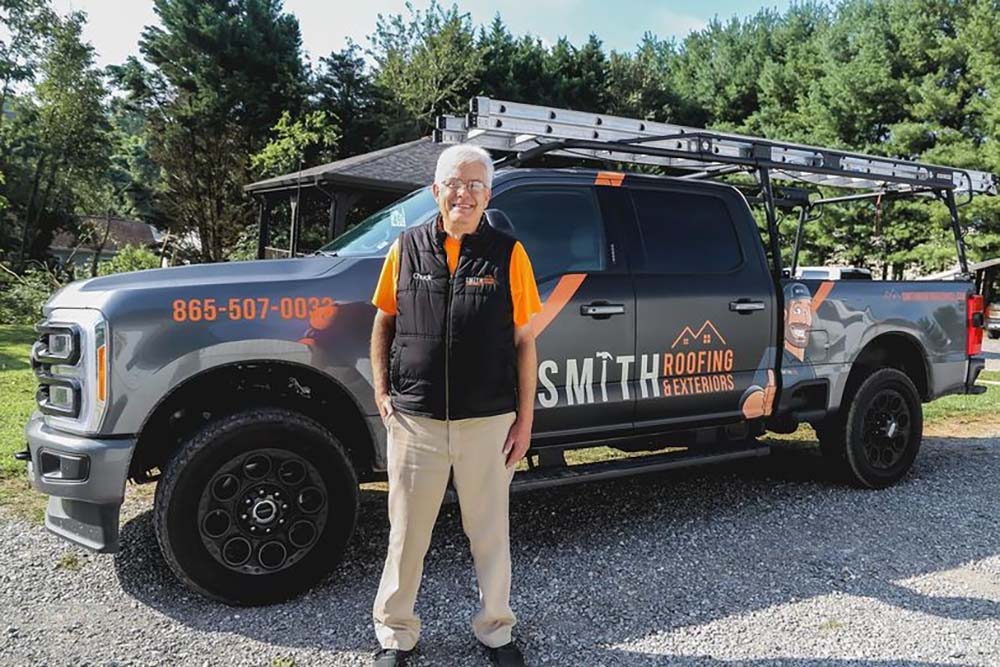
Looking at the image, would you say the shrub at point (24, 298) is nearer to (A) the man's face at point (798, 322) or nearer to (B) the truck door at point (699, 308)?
(B) the truck door at point (699, 308)

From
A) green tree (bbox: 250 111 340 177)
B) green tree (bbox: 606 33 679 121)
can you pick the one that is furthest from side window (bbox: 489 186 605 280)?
green tree (bbox: 606 33 679 121)

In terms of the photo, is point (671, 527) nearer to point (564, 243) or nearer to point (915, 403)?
point (564, 243)

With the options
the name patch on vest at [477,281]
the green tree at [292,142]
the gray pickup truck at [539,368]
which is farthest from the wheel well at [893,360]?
the green tree at [292,142]

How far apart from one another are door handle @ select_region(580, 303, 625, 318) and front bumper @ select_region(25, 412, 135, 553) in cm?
226

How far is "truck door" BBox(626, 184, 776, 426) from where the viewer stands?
4.54 m

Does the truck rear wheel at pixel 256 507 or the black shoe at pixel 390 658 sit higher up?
the truck rear wheel at pixel 256 507

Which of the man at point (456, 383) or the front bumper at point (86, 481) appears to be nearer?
the man at point (456, 383)

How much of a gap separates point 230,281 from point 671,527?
114 inches

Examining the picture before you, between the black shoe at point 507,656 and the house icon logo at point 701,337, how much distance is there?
212 centimetres

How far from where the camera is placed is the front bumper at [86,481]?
10.8 ft

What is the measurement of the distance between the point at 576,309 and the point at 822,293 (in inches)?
77.3

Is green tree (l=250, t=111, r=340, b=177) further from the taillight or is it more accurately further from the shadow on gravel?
the taillight

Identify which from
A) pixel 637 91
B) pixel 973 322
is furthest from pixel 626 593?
pixel 637 91

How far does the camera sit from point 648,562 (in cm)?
421
